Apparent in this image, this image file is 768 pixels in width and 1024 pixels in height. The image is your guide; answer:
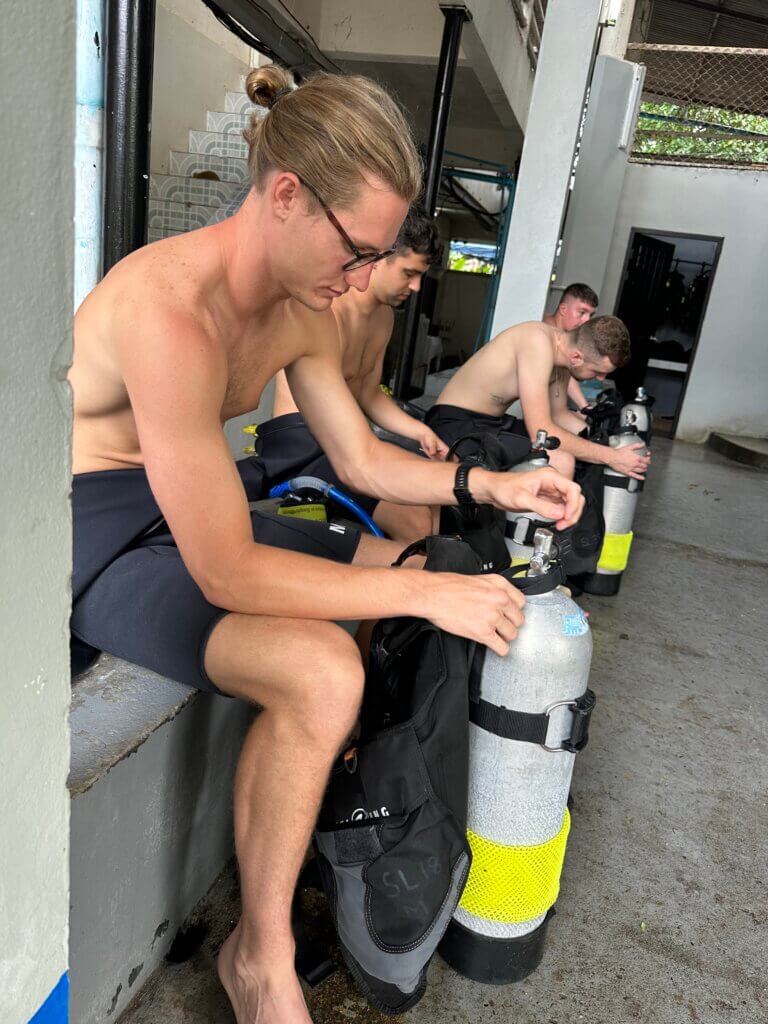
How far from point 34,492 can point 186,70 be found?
7.97 m

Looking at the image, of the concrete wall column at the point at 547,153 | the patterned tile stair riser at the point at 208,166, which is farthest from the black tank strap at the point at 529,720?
the patterned tile stair riser at the point at 208,166

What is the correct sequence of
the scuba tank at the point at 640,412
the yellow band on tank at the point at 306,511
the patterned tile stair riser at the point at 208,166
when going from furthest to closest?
the patterned tile stair riser at the point at 208,166, the scuba tank at the point at 640,412, the yellow band on tank at the point at 306,511

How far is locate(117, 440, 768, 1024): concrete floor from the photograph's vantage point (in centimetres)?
167

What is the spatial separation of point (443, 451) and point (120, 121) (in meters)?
1.69

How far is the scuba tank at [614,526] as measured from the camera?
4094 mm

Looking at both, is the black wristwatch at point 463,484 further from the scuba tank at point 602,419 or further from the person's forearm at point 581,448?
the scuba tank at point 602,419

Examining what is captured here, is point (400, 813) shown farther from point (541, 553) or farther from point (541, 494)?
point (541, 494)

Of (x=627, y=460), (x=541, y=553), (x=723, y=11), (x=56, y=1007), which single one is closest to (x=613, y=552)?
(x=627, y=460)

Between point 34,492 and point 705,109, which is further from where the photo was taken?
point 705,109

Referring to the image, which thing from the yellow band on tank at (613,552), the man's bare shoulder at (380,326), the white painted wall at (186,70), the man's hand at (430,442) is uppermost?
the white painted wall at (186,70)

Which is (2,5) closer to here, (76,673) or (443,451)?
(76,673)

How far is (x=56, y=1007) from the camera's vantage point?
0.84 m

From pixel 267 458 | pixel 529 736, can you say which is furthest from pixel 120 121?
pixel 529 736

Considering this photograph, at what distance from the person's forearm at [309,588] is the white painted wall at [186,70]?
20.9ft
